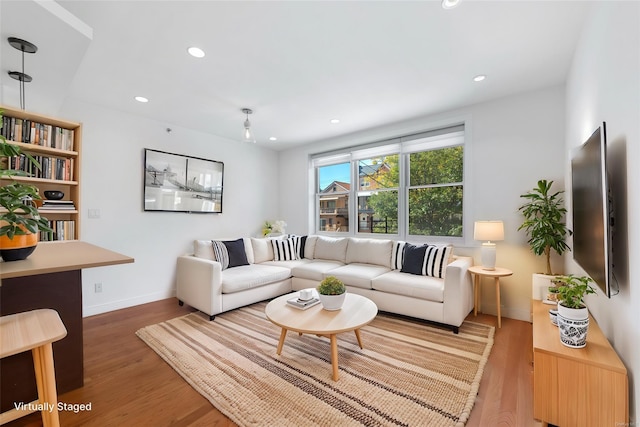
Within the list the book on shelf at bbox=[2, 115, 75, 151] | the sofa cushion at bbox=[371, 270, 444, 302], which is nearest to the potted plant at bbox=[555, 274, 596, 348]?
the sofa cushion at bbox=[371, 270, 444, 302]

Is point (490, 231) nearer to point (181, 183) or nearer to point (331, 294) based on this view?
point (331, 294)

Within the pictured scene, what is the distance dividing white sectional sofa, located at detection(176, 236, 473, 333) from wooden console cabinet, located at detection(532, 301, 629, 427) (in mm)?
1190

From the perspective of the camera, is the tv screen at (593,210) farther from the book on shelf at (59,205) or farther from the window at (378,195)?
the book on shelf at (59,205)

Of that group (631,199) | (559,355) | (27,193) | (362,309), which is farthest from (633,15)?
(27,193)

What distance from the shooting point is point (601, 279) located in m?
1.38

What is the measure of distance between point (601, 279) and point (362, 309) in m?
1.45

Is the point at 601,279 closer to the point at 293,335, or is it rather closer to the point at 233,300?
the point at 293,335

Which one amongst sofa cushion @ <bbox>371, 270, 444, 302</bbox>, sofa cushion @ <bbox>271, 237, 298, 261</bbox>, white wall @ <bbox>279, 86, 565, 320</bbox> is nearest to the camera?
sofa cushion @ <bbox>371, 270, 444, 302</bbox>

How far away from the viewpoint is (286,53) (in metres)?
2.27

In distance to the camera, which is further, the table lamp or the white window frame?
the white window frame

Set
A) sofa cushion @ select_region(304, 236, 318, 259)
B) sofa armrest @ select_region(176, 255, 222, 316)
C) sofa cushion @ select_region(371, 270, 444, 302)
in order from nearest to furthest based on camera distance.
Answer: sofa cushion @ select_region(371, 270, 444, 302), sofa armrest @ select_region(176, 255, 222, 316), sofa cushion @ select_region(304, 236, 318, 259)

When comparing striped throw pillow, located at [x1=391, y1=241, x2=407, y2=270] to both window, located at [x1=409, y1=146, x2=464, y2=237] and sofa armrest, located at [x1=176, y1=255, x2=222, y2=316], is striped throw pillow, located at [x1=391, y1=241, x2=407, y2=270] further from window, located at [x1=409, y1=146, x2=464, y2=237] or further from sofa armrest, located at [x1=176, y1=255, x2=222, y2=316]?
sofa armrest, located at [x1=176, y1=255, x2=222, y2=316]

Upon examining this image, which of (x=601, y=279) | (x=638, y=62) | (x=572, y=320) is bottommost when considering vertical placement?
(x=572, y=320)

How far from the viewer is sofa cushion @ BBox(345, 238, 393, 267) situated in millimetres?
3668
